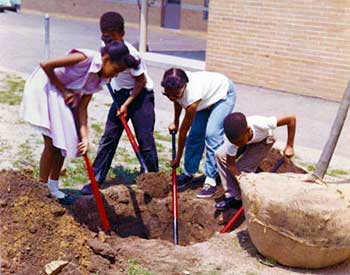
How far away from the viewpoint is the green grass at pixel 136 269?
4418 millimetres

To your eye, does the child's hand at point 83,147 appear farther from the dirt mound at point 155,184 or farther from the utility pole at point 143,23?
the utility pole at point 143,23

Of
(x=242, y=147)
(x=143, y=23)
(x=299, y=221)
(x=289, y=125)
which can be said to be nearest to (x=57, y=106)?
(x=242, y=147)

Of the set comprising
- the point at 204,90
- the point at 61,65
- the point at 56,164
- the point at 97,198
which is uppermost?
the point at 61,65

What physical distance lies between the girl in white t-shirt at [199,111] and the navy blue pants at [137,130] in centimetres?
23

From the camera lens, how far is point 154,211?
597 cm

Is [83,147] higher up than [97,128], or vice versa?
[83,147]

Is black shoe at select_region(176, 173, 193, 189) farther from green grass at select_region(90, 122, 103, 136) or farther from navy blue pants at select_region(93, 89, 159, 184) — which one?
green grass at select_region(90, 122, 103, 136)

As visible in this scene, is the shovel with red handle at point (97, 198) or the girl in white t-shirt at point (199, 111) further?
the girl in white t-shirt at point (199, 111)

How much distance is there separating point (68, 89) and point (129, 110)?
1.09m

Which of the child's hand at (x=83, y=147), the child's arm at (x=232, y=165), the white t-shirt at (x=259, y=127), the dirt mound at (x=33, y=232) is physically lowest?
the dirt mound at (x=33, y=232)

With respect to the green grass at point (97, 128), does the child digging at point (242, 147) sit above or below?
above

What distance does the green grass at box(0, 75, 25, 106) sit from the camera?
33.3ft

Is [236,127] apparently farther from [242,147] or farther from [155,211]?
[155,211]

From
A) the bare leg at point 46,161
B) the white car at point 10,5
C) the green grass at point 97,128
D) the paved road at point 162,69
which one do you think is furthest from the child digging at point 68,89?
the white car at point 10,5
